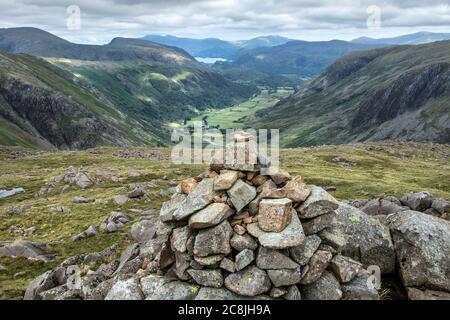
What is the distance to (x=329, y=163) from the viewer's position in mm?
114062

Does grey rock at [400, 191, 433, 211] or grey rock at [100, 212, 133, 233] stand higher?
grey rock at [400, 191, 433, 211]

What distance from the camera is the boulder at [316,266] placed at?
72.8 feet

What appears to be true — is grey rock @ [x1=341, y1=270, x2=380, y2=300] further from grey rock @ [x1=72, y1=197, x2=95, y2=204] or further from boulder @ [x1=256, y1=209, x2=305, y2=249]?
grey rock @ [x1=72, y1=197, x2=95, y2=204]

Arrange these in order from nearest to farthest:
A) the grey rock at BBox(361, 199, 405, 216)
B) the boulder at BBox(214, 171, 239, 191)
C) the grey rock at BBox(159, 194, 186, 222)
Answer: the boulder at BBox(214, 171, 239, 191) < the grey rock at BBox(159, 194, 186, 222) < the grey rock at BBox(361, 199, 405, 216)

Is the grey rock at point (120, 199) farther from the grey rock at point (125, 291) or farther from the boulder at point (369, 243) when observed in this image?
the boulder at point (369, 243)

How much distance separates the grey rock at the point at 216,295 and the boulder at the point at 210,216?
349 cm

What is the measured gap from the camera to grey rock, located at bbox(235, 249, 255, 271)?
21625mm

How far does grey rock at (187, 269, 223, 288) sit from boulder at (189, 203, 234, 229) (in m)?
2.49

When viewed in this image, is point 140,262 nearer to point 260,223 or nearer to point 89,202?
point 260,223

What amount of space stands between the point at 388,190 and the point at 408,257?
43.8 m

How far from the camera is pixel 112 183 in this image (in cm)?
8238

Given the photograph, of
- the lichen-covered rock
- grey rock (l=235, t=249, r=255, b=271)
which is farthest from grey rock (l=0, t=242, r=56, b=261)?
the lichen-covered rock
